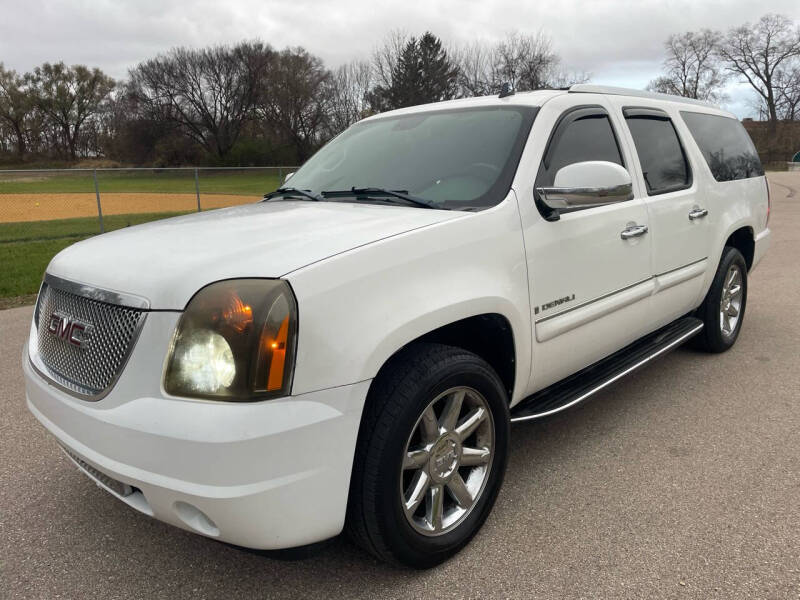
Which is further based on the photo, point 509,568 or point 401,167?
point 401,167

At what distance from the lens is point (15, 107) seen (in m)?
63.1

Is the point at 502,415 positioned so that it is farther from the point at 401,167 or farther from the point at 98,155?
the point at 98,155

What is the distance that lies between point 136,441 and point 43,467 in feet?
5.74

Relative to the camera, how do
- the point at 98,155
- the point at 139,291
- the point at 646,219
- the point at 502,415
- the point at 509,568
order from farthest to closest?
1. the point at 98,155
2. the point at 646,219
3. the point at 502,415
4. the point at 509,568
5. the point at 139,291

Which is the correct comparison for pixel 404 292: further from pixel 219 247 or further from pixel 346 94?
pixel 346 94

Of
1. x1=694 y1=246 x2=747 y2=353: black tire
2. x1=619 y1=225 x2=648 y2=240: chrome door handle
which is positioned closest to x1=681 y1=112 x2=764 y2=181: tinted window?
x1=694 y1=246 x2=747 y2=353: black tire

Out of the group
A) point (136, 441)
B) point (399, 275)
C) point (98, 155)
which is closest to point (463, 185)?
point (399, 275)

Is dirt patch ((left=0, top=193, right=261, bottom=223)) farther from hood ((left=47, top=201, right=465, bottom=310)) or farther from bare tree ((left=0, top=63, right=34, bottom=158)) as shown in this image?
bare tree ((left=0, top=63, right=34, bottom=158))

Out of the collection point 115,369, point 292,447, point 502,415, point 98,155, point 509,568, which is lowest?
point 509,568

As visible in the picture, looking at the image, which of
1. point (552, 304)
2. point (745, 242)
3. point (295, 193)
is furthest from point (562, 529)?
point (745, 242)

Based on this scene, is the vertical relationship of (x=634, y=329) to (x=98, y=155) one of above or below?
below

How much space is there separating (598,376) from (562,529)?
0.95m

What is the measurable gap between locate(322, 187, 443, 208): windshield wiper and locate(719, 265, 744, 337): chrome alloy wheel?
9.51 ft

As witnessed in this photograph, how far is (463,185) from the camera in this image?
280 cm
